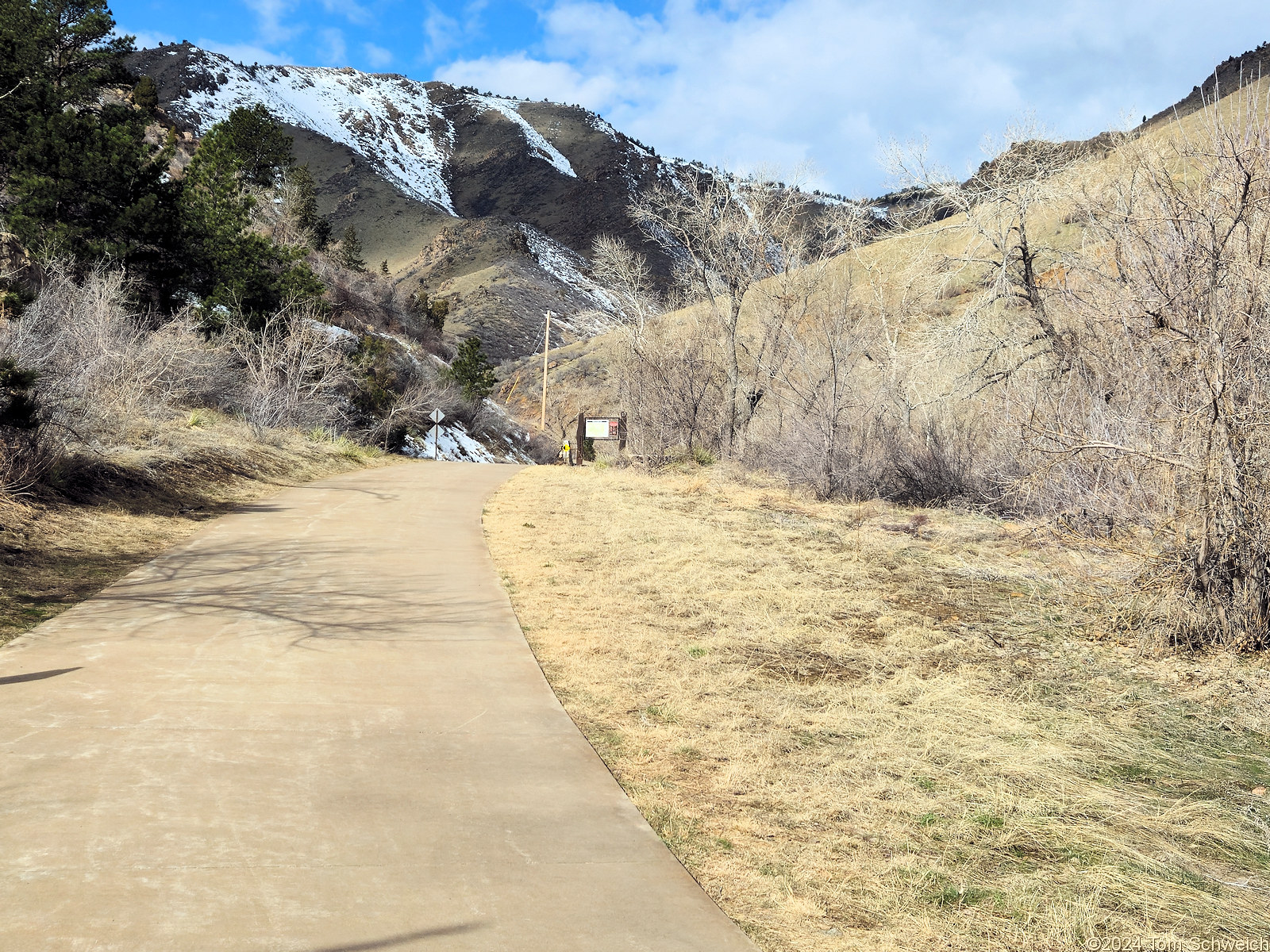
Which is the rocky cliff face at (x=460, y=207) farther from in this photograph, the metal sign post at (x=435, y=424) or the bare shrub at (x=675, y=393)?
the bare shrub at (x=675, y=393)

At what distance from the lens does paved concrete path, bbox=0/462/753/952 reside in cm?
332

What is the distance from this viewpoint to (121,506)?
11.7 meters

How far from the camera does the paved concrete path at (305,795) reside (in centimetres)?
332

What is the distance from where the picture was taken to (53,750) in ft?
15.0

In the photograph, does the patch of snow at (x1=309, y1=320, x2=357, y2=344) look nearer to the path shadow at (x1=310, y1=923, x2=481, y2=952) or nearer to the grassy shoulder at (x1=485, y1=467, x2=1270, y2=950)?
the grassy shoulder at (x1=485, y1=467, x2=1270, y2=950)

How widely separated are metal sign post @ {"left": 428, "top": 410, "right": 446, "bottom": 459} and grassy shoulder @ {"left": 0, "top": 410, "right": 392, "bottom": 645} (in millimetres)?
15514

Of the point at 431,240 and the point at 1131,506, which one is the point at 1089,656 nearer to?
the point at 1131,506

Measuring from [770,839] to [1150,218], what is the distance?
7.71 meters

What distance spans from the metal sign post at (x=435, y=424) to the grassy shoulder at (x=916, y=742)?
82.7 feet

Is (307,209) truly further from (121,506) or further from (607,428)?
(121,506)

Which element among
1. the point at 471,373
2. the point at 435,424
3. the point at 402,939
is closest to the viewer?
the point at 402,939

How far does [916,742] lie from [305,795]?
3525 millimetres

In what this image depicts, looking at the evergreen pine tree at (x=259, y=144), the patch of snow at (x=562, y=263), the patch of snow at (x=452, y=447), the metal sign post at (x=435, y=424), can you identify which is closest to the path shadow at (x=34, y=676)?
the patch of snow at (x=452, y=447)

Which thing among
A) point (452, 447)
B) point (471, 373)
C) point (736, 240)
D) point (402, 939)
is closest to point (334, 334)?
point (452, 447)
